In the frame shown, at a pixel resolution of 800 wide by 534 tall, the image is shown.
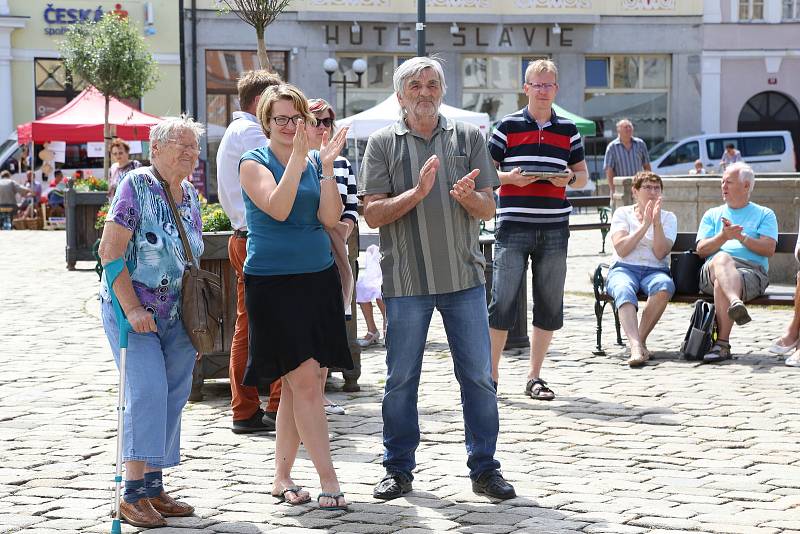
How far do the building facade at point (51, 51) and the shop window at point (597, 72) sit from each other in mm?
11559

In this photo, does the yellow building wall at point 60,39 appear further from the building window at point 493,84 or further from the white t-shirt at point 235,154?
the white t-shirt at point 235,154

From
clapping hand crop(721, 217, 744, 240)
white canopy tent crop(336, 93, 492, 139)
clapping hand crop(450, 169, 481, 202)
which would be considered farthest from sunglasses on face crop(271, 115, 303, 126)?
white canopy tent crop(336, 93, 492, 139)

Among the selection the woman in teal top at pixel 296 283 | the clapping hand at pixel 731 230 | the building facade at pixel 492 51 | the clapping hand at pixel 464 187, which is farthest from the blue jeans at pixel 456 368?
the building facade at pixel 492 51

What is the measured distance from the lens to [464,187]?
5926mm

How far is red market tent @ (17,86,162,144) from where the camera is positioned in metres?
28.5

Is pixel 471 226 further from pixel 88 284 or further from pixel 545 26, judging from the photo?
pixel 545 26

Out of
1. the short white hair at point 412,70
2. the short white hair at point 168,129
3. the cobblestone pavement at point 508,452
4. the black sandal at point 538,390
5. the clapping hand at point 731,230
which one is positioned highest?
the short white hair at point 412,70

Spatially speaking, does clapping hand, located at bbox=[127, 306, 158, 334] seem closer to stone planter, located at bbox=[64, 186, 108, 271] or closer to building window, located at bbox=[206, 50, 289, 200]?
stone planter, located at bbox=[64, 186, 108, 271]

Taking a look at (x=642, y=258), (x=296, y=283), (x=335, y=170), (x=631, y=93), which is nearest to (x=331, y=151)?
(x=296, y=283)

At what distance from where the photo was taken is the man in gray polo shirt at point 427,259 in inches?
240

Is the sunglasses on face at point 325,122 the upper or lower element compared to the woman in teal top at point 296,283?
upper

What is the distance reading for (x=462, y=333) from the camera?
6234 mm

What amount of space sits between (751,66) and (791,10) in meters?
2.13

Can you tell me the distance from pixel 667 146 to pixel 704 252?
86.5ft
